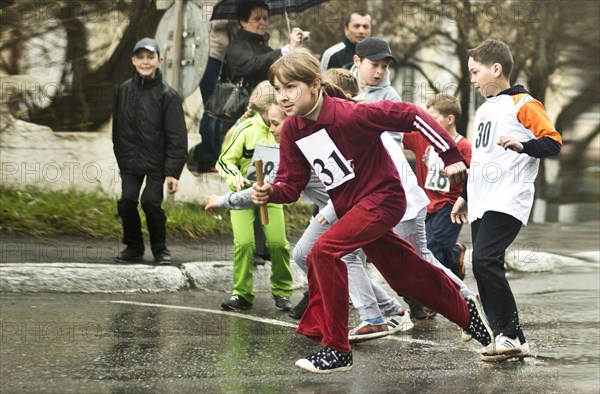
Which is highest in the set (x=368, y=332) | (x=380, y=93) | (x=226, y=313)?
(x=380, y=93)

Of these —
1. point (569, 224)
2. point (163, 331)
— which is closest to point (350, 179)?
point (163, 331)

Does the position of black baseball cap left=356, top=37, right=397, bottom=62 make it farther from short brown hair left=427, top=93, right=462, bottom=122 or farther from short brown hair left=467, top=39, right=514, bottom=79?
short brown hair left=467, top=39, right=514, bottom=79

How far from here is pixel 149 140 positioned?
9469mm

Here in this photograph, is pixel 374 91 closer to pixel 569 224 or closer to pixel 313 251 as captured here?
pixel 313 251

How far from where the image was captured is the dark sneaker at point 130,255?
945cm

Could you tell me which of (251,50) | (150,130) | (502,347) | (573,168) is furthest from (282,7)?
(573,168)

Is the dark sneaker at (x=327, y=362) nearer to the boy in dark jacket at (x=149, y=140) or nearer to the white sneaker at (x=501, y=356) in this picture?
the white sneaker at (x=501, y=356)

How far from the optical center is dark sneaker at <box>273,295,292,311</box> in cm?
843

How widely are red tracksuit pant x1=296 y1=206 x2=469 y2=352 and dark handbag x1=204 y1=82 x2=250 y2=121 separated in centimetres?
359

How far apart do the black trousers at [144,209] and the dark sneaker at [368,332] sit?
274 centimetres

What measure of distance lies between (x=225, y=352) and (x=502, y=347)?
1.53 metres

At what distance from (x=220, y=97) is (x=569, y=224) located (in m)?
5.64

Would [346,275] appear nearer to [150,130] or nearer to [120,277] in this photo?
[120,277]

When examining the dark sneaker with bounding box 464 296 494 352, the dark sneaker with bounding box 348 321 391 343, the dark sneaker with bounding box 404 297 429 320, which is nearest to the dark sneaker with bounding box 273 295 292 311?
the dark sneaker with bounding box 404 297 429 320
